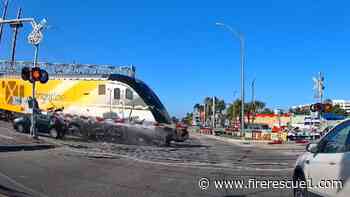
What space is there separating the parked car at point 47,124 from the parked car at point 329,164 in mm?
23290

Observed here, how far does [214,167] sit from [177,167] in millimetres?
1321

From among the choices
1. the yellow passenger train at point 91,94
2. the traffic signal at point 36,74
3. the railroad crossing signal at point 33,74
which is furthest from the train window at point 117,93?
the traffic signal at point 36,74

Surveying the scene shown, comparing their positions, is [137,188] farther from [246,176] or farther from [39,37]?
[39,37]

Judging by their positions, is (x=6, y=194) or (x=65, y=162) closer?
(x=6, y=194)

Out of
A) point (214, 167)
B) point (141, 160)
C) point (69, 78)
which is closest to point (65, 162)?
point (141, 160)

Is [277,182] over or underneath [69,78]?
underneath

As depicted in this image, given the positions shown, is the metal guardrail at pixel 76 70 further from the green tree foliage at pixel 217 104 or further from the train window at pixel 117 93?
the green tree foliage at pixel 217 104

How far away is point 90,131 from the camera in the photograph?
97.8 feet

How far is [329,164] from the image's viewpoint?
7094 mm

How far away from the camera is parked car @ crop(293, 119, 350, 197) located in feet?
21.5

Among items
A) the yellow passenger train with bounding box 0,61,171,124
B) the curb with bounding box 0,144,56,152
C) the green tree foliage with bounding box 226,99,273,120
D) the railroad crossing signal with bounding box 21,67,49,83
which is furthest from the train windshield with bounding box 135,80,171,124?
the green tree foliage with bounding box 226,99,273,120

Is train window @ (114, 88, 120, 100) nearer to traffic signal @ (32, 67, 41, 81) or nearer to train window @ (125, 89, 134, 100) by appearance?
train window @ (125, 89, 134, 100)

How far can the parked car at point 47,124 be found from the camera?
30.0 m

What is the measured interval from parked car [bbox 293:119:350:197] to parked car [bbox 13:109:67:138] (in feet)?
76.4
